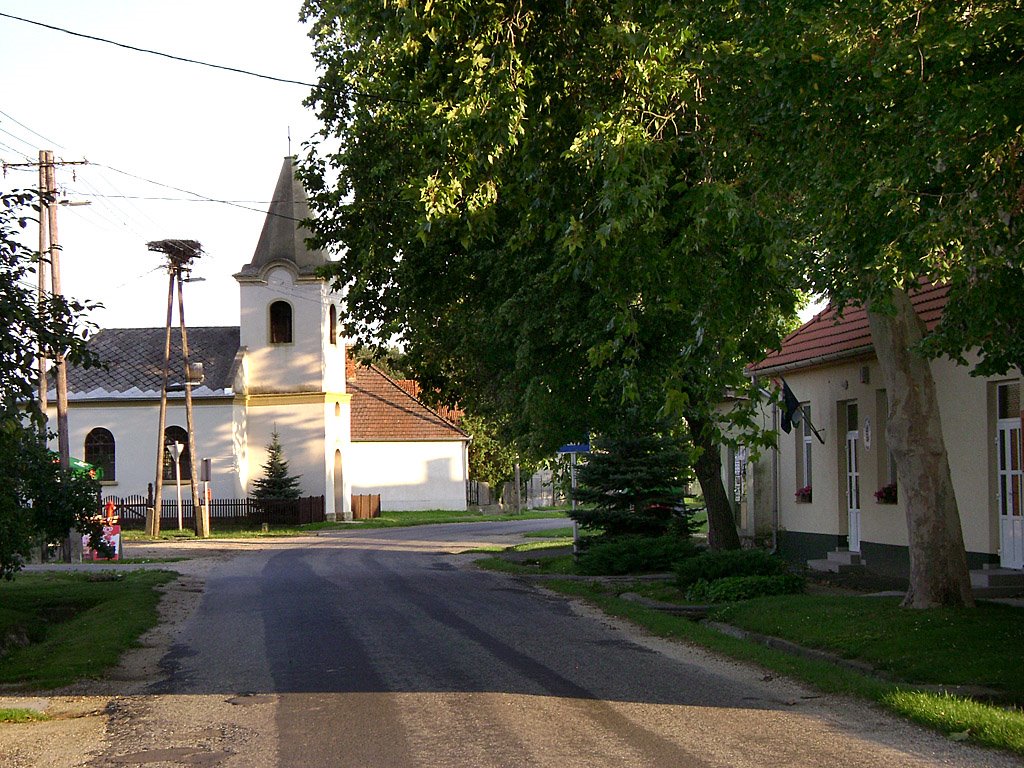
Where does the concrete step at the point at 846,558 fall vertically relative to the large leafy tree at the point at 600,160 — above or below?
below

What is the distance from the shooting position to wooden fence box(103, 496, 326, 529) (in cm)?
4844

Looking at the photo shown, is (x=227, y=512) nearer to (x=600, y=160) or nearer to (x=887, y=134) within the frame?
(x=600, y=160)

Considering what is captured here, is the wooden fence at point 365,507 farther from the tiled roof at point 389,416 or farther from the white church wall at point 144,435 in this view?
the white church wall at point 144,435

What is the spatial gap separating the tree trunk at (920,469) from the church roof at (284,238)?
38.5 metres

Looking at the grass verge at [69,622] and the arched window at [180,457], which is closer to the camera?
the grass verge at [69,622]

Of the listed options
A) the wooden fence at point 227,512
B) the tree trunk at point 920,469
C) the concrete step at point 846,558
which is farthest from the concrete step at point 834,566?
the wooden fence at point 227,512

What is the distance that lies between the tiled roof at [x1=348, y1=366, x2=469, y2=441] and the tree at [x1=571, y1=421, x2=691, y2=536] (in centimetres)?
3433

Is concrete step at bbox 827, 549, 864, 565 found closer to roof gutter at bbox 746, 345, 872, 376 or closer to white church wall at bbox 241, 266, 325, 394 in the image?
roof gutter at bbox 746, 345, 872, 376

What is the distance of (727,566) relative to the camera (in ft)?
60.0

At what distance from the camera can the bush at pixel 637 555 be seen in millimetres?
23062

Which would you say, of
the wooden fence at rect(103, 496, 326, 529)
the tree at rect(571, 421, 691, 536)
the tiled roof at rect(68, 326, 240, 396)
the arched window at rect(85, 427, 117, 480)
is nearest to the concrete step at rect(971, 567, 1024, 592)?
the tree at rect(571, 421, 691, 536)

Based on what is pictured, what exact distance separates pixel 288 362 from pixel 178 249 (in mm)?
9720

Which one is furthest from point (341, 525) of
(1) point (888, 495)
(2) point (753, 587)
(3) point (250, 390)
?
(2) point (753, 587)

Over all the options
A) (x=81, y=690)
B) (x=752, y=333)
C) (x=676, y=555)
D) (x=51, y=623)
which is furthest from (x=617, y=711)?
(x=676, y=555)
